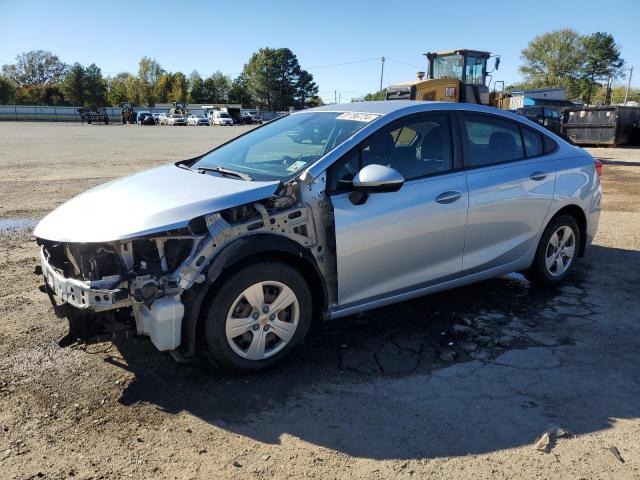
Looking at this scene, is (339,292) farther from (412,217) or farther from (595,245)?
(595,245)

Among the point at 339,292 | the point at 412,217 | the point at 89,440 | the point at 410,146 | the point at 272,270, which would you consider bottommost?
the point at 89,440

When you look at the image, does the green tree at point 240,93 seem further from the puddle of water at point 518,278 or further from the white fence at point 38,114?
the puddle of water at point 518,278

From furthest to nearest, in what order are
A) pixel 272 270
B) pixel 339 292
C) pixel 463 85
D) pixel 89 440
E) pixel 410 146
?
pixel 463 85, pixel 410 146, pixel 339 292, pixel 272 270, pixel 89 440

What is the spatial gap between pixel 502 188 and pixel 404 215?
1.10 meters

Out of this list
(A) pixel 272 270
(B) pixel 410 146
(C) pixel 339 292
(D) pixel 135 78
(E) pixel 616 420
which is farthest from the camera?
(D) pixel 135 78

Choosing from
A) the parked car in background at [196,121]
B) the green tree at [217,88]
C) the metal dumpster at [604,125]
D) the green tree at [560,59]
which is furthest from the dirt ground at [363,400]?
the green tree at [217,88]

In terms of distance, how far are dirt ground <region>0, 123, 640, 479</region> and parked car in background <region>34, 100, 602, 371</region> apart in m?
0.33

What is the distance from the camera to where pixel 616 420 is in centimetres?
297

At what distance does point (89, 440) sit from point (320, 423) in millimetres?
1215

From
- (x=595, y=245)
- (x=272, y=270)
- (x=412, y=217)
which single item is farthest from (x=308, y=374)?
(x=595, y=245)

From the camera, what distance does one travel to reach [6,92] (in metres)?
91.2

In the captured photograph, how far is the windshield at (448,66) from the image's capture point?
19.0 m

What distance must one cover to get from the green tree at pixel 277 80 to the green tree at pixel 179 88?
48.2 ft

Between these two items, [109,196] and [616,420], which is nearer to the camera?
[616,420]
